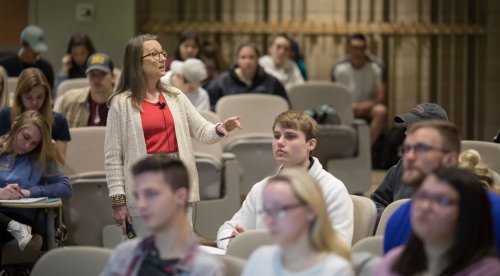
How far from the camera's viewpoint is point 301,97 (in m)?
9.20

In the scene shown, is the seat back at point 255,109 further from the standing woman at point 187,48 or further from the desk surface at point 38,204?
the desk surface at point 38,204

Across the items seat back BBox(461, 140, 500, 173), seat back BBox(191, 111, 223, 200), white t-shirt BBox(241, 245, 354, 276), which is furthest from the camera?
seat back BBox(191, 111, 223, 200)

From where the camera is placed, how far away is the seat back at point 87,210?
257 inches

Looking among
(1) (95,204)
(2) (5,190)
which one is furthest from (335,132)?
(2) (5,190)

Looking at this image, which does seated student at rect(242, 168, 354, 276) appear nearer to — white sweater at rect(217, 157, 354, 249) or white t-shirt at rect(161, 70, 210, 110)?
white sweater at rect(217, 157, 354, 249)

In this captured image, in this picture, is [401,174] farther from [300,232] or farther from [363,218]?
[300,232]

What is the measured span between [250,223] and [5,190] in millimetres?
1636

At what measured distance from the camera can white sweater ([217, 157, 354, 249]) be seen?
445 centimetres

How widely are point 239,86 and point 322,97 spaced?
0.72 metres

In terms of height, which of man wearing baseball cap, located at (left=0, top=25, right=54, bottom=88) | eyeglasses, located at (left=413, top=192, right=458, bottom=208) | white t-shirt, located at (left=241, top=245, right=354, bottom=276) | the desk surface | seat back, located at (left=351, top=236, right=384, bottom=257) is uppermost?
man wearing baseball cap, located at (left=0, top=25, right=54, bottom=88)

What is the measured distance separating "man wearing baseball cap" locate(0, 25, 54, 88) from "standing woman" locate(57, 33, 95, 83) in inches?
7.4

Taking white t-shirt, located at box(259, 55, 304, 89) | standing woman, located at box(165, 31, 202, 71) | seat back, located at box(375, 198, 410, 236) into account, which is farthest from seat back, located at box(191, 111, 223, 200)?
white t-shirt, located at box(259, 55, 304, 89)

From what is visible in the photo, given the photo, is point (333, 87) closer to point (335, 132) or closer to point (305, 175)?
point (335, 132)

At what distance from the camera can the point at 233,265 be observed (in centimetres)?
366
